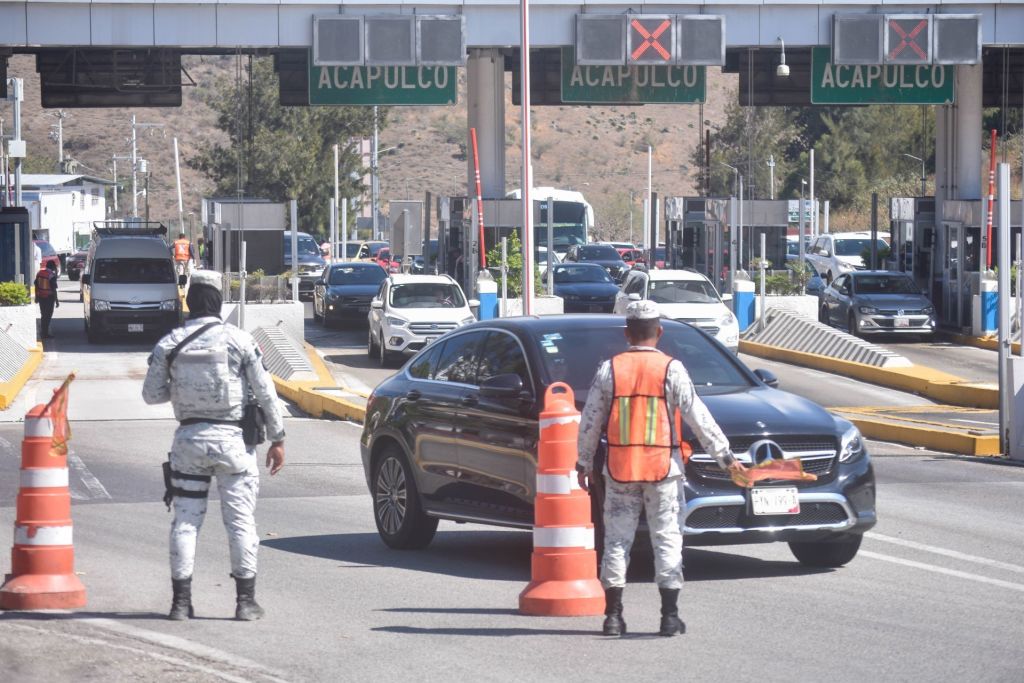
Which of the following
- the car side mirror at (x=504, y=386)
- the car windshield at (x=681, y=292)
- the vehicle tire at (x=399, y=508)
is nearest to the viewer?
the car side mirror at (x=504, y=386)

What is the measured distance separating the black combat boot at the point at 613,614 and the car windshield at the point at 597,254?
51.2 m

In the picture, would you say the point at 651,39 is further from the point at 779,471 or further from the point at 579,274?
the point at 779,471

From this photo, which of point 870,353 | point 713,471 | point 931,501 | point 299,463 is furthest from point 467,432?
point 870,353

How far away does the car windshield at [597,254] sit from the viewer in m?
60.0

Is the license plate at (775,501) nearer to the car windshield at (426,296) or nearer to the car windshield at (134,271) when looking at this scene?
the car windshield at (426,296)

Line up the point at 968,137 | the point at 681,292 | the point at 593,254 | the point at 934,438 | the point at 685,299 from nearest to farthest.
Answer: the point at 934,438, the point at 685,299, the point at 681,292, the point at 968,137, the point at 593,254

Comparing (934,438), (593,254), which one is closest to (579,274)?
(593,254)

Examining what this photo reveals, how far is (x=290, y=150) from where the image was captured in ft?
263

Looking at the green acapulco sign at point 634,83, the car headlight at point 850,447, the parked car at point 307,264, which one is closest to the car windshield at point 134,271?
the green acapulco sign at point 634,83

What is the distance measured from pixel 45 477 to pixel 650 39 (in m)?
26.1

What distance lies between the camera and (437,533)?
43.1 ft

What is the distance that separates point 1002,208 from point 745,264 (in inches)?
1105

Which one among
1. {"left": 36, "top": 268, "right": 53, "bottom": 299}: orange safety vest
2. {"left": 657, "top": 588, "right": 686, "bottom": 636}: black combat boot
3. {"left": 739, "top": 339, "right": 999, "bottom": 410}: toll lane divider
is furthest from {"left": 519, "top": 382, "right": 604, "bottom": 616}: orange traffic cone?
{"left": 36, "top": 268, "right": 53, "bottom": 299}: orange safety vest

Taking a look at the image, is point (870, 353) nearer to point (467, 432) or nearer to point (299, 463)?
point (299, 463)
